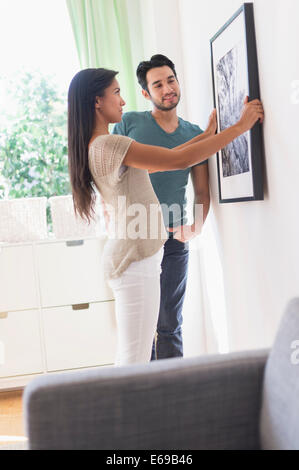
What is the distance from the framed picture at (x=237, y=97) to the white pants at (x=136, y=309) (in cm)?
42

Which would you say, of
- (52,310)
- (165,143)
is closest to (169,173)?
(165,143)

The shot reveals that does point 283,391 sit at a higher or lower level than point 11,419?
higher

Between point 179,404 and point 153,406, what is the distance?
54mm

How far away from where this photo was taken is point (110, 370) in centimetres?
108

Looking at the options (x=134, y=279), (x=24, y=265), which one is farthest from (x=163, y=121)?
(x=24, y=265)

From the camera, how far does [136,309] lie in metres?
1.83

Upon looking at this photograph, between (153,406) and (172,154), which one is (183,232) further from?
(153,406)

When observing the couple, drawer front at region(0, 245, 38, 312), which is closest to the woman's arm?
the couple

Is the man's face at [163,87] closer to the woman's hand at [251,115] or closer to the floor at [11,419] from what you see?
the woman's hand at [251,115]

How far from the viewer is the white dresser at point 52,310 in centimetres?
297

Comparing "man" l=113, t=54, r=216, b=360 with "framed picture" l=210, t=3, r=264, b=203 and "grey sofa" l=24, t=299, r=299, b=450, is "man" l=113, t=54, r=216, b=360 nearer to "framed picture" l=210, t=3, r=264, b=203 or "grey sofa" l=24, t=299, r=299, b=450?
"framed picture" l=210, t=3, r=264, b=203

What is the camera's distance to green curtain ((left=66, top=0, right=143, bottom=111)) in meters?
3.05
